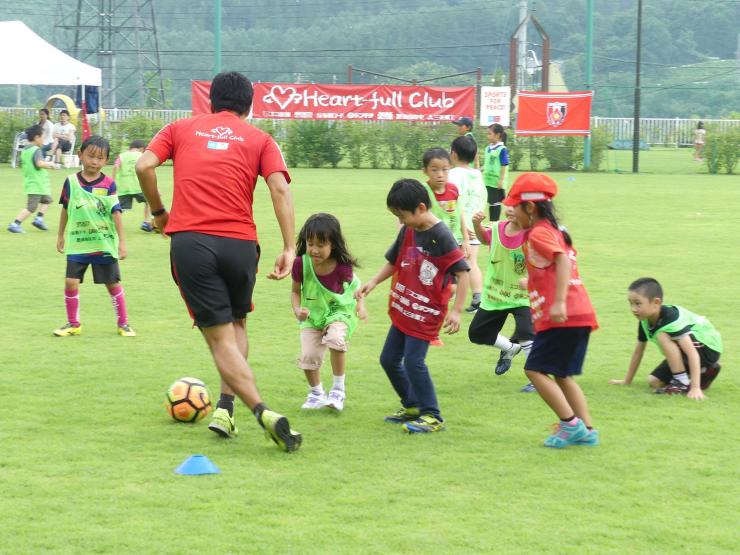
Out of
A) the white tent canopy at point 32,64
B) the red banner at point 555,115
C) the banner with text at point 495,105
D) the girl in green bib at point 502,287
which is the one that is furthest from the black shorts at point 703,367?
the banner with text at point 495,105

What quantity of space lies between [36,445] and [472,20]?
3887 inches

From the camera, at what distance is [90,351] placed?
8.49 meters

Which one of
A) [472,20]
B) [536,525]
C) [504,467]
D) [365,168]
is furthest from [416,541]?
[472,20]

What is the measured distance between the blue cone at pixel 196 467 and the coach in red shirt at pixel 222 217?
37 cm

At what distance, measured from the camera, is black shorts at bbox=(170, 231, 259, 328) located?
18.9ft

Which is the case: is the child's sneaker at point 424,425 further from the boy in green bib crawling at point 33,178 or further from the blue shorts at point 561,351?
the boy in green bib crawling at point 33,178

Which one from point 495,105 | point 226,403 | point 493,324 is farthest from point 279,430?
point 495,105

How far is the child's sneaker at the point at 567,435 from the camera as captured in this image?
5.99 metres

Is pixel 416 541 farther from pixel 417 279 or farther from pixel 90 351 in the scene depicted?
pixel 90 351

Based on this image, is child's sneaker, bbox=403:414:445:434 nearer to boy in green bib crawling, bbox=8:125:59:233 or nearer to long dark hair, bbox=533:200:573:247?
long dark hair, bbox=533:200:573:247

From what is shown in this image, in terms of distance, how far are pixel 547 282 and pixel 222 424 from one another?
6.33 ft

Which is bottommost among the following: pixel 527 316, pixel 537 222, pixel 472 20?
pixel 527 316

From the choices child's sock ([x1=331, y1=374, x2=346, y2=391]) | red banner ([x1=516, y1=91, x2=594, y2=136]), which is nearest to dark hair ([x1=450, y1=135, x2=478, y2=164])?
child's sock ([x1=331, y1=374, x2=346, y2=391])

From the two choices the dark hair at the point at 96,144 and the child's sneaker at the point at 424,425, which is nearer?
the child's sneaker at the point at 424,425
